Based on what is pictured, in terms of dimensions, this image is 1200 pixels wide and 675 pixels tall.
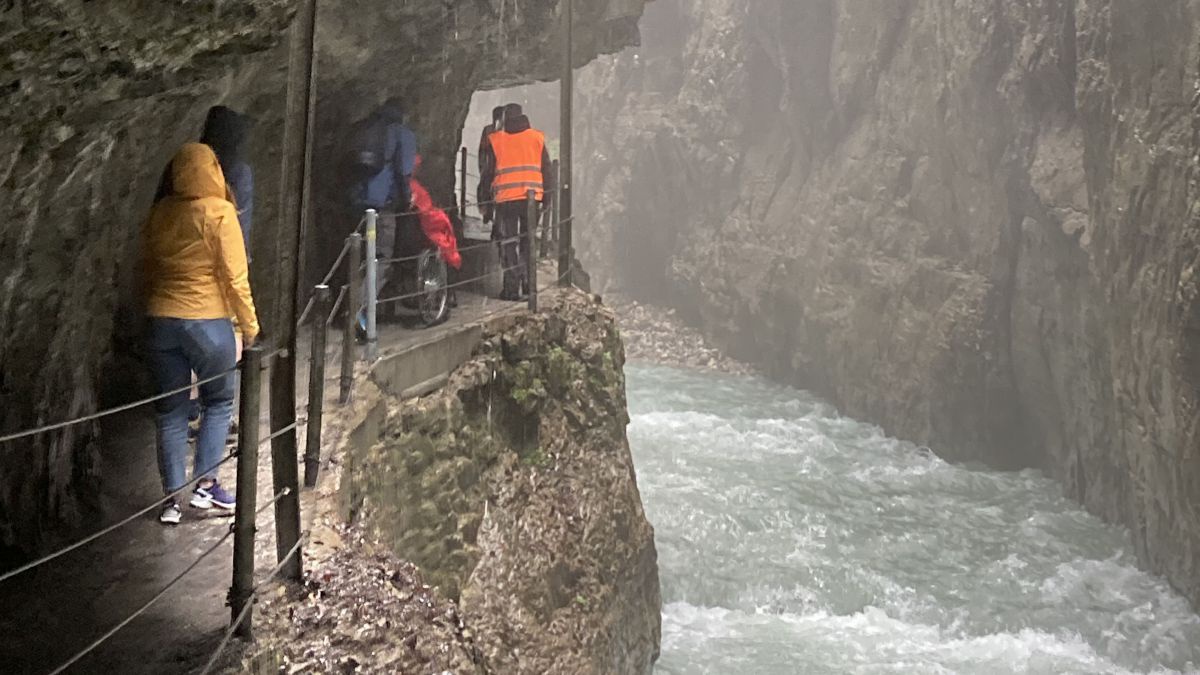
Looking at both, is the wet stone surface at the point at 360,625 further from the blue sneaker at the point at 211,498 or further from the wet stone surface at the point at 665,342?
the wet stone surface at the point at 665,342

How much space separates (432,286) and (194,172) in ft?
13.0

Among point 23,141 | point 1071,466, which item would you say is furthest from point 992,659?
point 23,141

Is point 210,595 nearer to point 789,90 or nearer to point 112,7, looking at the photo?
point 112,7

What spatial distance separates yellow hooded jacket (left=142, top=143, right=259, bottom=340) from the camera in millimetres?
4055

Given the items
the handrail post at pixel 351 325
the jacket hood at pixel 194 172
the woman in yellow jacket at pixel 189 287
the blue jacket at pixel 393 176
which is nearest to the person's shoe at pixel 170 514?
the woman in yellow jacket at pixel 189 287

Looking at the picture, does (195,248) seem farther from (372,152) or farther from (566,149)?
(566,149)

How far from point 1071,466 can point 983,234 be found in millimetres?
4796

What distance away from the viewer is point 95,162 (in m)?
3.35

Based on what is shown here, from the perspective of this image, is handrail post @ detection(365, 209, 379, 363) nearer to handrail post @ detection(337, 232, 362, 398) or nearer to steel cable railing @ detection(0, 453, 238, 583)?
handrail post @ detection(337, 232, 362, 398)

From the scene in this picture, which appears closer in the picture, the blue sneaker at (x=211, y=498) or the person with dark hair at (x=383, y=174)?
the blue sneaker at (x=211, y=498)

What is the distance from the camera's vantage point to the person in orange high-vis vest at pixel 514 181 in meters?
9.41

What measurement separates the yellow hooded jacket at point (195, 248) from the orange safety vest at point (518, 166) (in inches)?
214

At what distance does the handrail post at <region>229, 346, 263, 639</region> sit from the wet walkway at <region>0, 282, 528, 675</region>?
0.27 metres

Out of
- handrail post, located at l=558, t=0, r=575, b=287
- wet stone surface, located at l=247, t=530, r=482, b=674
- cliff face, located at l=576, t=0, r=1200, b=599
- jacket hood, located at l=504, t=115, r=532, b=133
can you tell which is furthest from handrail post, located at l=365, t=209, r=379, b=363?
cliff face, located at l=576, t=0, r=1200, b=599
